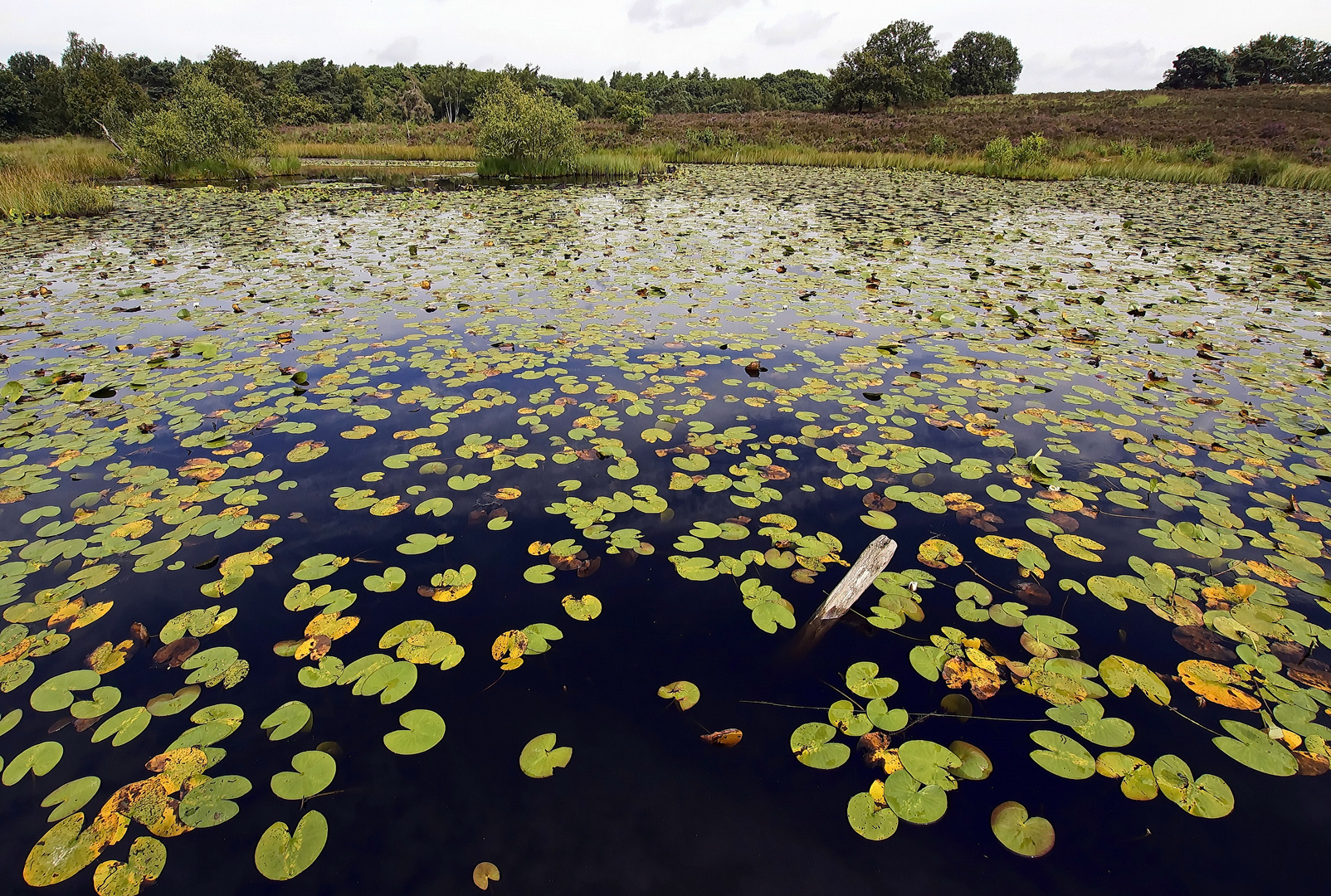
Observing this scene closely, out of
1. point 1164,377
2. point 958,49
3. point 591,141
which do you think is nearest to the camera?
point 1164,377

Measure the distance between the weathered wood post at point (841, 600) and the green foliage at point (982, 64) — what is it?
288 feet

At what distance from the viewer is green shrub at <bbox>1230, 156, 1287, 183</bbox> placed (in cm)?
2106

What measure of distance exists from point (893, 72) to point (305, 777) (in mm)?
56999

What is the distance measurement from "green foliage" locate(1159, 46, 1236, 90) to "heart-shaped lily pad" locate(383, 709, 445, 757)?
79885 millimetres

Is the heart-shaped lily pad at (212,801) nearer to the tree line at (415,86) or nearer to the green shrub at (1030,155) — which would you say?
the tree line at (415,86)

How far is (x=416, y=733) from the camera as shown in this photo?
205 centimetres

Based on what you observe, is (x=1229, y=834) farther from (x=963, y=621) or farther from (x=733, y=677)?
(x=733, y=677)

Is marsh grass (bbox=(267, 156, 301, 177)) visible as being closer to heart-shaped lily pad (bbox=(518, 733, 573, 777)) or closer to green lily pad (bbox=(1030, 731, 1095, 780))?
heart-shaped lily pad (bbox=(518, 733, 573, 777))

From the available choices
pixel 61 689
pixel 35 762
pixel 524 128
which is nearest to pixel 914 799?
pixel 35 762

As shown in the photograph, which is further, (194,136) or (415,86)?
(415,86)

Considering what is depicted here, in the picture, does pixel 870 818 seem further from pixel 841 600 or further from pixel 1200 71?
pixel 1200 71

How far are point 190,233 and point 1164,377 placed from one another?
15.8 metres

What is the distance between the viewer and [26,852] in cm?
166

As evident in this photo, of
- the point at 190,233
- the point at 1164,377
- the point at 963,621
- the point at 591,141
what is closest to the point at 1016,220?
the point at 1164,377
